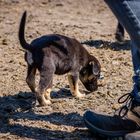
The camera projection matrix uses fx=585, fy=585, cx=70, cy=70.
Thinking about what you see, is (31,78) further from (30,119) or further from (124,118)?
(124,118)

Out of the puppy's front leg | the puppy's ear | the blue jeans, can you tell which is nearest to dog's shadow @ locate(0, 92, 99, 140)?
the puppy's front leg

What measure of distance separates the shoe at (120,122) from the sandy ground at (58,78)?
0.13 meters

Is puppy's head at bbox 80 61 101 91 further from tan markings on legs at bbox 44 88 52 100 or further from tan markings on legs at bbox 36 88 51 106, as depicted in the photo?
tan markings on legs at bbox 36 88 51 106

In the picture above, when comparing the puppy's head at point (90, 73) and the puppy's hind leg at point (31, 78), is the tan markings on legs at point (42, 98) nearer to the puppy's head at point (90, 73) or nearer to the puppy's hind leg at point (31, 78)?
the puppy's hind leg at point (31, 78)

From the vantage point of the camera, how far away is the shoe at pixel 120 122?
171 inches

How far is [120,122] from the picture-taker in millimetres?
4355

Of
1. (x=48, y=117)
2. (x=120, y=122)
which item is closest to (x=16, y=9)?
(x=48, y=117)

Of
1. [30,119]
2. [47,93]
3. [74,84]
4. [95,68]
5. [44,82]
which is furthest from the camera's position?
[95,68]

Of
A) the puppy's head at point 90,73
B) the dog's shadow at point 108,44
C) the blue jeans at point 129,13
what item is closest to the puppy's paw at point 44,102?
the puppy's head at point 90,73

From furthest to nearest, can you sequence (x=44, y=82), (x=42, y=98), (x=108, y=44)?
(x=108, y=44), (x=44, y=82), (x=42, y=98)

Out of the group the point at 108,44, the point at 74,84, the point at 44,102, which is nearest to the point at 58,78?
the point at 74,84

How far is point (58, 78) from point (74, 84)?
50cm

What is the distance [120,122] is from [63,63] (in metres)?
1.68

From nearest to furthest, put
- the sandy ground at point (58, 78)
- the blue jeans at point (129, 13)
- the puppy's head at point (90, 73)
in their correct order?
the blue jeans at point (129, 13)
the sandy ground at point (58, 78)
the puppy's head at point (90, 73)
